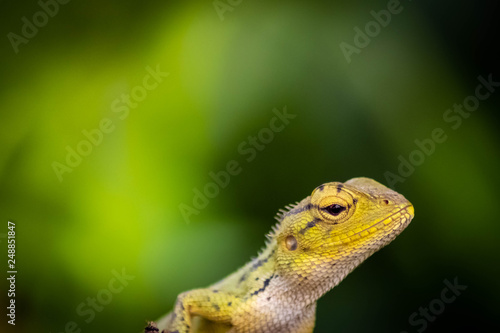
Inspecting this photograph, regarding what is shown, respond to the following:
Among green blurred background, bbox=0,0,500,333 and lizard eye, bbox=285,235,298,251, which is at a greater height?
green blurred background, bbox=0,0,500,333

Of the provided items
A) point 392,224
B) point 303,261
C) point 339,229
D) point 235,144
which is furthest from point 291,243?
point 235,144

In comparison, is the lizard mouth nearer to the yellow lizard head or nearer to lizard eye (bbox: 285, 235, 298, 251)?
the yellow lizard head

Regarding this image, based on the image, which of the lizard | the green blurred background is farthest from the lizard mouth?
the green blurred background

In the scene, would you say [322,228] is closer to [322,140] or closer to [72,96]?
[322,140]

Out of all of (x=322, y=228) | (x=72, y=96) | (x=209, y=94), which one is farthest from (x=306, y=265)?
(x=72, y=96)

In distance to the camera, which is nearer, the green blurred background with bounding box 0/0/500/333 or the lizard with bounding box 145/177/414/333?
the lizard with bounding box 145/177/414/333

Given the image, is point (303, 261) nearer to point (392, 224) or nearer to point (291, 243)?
point (291, 243)
